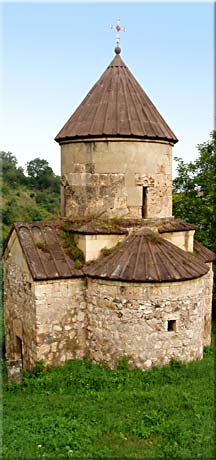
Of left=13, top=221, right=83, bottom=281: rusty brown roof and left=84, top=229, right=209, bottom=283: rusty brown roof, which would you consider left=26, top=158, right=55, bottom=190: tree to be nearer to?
left=13, top=221, right=83, bottom=281: rusty brown roof

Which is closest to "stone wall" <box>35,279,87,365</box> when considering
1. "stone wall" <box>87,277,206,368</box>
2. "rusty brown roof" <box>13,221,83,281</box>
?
"rusty brown roof" <box>13,221,83,281</box>

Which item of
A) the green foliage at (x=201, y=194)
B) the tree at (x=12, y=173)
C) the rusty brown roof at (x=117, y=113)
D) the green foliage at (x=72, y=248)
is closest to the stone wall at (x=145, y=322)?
the green foliage at (x=72, y=248)

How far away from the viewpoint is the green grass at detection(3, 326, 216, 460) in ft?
20.9

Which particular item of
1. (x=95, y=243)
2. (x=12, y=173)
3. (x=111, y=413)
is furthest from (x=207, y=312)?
(x=12, y=173)

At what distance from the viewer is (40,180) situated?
175 feet

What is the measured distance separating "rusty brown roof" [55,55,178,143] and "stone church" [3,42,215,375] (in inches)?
1.2

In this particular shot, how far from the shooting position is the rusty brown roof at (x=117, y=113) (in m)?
9.95

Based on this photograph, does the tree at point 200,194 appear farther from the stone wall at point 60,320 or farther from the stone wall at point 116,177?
the stone wall at point 60,320

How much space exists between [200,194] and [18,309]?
8518 millimetres

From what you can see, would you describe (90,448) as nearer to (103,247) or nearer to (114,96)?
(103,247)

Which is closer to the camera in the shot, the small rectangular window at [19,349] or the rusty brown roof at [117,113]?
the rusty brown roof at [117,113]

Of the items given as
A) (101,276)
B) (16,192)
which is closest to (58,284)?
(101,276)

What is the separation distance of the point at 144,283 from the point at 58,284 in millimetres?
1876

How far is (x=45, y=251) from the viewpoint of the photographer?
9.75 meters
